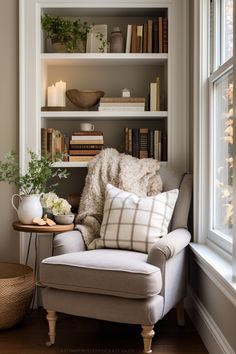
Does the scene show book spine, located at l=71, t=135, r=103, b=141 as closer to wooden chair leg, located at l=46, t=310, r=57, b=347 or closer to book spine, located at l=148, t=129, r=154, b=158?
book spine, located at l=148, t=129, r=154, b=158

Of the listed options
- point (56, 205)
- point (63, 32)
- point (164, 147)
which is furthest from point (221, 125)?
point (63, 32)

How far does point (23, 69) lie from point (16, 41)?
0.21 metres

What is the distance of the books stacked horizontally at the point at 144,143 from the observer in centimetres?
334

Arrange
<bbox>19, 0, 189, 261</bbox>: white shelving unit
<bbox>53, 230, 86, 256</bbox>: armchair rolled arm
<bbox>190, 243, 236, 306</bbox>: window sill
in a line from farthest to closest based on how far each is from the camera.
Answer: <bbox>19, 0, 189, 261</bbox>: white shelving unit < <bbox>53, 230, 86, 256</bbox>: armchair rolled arm < <bbox>190, 243, 236, 306</bbox>: window sill

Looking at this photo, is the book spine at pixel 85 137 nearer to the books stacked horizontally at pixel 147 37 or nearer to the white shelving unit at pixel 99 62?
the white shelving unit at pixel 99 62

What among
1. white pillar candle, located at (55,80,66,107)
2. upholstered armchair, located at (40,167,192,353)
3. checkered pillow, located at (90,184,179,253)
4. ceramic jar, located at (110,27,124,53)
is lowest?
upholstered armchair, located at (40,167,192,353)

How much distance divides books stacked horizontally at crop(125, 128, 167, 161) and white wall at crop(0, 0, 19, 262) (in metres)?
0.84

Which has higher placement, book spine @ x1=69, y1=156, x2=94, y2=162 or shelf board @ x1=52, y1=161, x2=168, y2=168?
book spine @ x1=69, y1=156, x2=94, y2=162

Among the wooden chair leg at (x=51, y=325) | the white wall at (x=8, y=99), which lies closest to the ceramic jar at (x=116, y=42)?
the white wall at (x=8, y=99)

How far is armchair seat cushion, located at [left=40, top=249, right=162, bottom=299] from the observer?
2299mm

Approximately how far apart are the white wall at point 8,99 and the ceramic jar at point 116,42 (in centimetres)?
69

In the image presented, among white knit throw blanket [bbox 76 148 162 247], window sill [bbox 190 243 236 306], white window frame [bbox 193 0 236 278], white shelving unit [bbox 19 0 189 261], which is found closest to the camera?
window sill [bbox 190 243 236 306]

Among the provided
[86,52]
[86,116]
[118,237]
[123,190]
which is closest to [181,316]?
[118,237]

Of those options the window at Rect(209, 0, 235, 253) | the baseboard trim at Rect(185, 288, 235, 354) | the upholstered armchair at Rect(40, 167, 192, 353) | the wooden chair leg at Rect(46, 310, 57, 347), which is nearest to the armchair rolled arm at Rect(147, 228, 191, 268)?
the upholstered armchair at Rect(40, 167, 192, 353)
